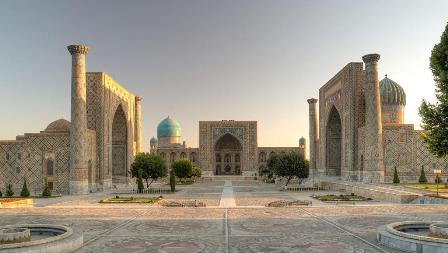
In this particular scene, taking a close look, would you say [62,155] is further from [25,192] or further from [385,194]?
[385,194]

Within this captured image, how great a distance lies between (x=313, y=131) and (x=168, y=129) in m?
39.1

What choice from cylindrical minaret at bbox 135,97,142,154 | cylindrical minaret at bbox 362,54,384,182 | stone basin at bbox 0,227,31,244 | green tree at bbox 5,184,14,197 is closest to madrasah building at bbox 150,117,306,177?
cylindrical minaret at bbox 135,97,142,154

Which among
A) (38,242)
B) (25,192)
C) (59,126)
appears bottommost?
(25,192)

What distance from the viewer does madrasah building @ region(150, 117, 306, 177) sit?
7275 cm

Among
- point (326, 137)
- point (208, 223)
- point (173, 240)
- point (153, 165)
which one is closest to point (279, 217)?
point (208, 223)

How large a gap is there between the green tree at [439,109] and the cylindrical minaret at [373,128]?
19.5m

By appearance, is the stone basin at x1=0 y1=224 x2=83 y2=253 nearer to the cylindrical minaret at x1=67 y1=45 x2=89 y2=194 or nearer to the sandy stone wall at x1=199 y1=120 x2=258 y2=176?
the cylindrical minaret at x1=67 y1=45 x2=89 y2=194

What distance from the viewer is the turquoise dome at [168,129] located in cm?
9288

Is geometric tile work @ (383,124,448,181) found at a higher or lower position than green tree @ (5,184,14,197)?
higher

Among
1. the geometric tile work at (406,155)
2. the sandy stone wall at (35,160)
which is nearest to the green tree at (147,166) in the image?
the sandy stone wall at (35,160)

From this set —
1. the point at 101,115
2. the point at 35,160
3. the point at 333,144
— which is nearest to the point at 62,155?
the point at 35,160

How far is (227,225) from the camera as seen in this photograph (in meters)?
16.3

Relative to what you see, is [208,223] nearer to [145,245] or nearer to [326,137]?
[145,245]

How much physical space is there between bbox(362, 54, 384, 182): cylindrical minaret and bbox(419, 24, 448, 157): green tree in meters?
19.5
